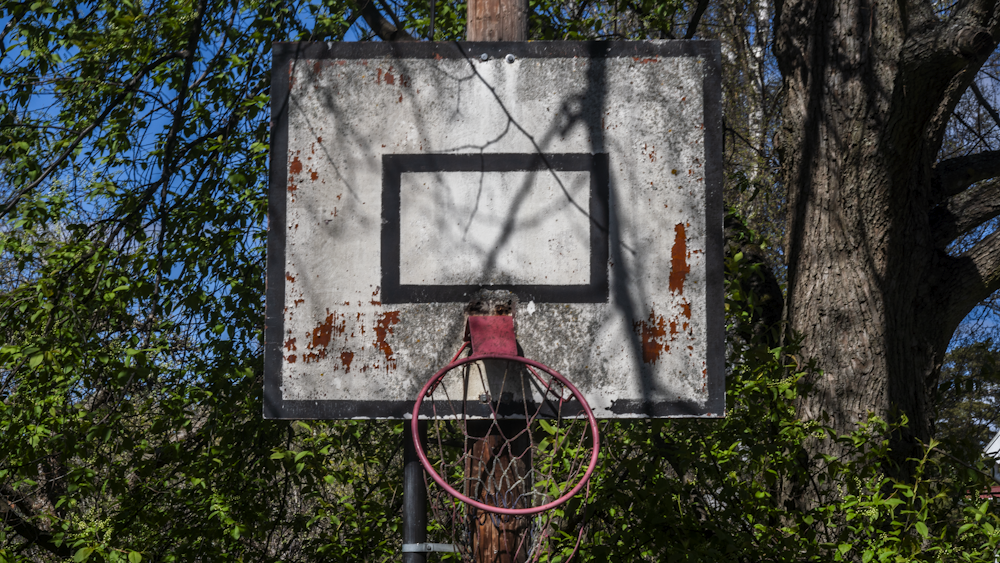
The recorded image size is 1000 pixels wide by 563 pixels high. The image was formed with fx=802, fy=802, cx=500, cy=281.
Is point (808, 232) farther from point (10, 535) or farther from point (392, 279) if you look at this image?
point (10, 535)

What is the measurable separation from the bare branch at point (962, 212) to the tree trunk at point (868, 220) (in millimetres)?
45

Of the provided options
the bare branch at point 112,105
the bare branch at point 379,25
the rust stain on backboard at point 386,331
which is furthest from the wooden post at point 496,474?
the bare branch at point 379,25

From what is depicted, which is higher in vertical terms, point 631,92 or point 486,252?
point 631,92

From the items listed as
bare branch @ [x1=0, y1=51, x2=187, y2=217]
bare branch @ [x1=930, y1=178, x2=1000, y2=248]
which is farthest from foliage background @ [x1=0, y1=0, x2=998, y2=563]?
bare branch @ [x1=930, y1=178, x2=1000, y2=248]

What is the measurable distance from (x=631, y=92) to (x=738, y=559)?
8.01 ft

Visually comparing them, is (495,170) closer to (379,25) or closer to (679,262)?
(679,262)

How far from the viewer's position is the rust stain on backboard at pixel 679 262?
3.13 m

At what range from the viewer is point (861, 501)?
3779 millimetres

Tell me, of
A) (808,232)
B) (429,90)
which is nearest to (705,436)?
(808,232)

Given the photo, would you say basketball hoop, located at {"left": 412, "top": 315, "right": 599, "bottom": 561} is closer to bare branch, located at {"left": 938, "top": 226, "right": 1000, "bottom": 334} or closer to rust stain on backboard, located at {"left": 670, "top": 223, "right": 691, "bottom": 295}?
rust stain on backboard, located at {"left": 670, "top": 223, "right": 691, "bottom": 295}

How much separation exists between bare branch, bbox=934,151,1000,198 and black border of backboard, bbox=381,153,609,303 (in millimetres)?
3577

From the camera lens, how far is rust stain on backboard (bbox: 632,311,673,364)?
10.1 feet

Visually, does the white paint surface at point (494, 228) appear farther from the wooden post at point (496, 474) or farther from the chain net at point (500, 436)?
the chain net at point (500, 436)

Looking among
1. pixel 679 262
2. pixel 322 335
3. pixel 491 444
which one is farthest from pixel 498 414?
pixel 679 262
